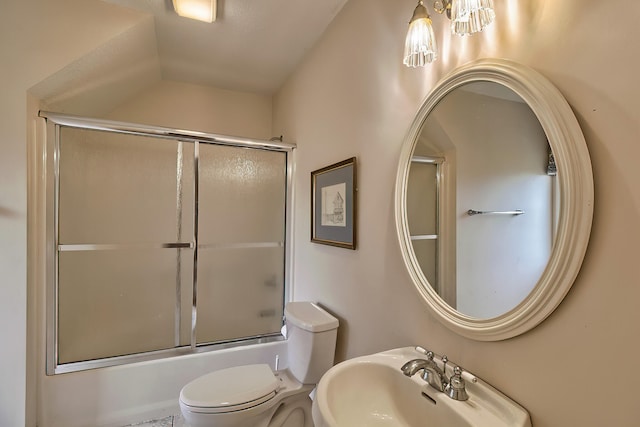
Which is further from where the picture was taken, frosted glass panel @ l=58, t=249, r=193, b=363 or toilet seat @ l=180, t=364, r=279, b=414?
frosted glass panel @ l=58, t=249, r=193, b=363

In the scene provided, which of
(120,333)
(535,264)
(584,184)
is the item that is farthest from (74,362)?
(584,184)

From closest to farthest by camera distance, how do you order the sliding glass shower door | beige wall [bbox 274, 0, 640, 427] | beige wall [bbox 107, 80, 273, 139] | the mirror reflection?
1. beige wall [bbox 274, 0, 640, 427]
2. the mirror reflection
3. the sliding glass shower door
4. beige wall [bbox 107, 80, 273, 139]

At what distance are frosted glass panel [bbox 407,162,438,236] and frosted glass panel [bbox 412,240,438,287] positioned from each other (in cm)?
4

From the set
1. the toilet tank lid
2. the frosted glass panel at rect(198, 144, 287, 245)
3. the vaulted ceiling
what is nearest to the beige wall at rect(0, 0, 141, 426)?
the vaulted ceiling

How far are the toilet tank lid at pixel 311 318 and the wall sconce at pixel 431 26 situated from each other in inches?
49.6

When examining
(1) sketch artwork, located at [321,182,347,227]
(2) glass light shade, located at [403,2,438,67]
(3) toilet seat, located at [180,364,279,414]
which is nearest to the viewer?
(2) glass light shade, located at [403,2,438,67]

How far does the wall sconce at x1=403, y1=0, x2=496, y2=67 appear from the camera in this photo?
2.55 feet

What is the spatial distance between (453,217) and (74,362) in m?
2.30

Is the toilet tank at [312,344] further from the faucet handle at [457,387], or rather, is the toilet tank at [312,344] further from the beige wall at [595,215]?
the faucet handle at [457,387]

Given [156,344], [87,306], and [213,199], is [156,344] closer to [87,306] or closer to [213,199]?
[87,306]

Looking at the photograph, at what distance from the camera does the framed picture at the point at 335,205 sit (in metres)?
1.49

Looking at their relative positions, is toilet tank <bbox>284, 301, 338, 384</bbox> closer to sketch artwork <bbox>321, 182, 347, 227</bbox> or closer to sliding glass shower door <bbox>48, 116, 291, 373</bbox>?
sketch artwork <bbox>321, 182, 347, 227</bbox>

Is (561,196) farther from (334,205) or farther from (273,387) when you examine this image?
(273,387)

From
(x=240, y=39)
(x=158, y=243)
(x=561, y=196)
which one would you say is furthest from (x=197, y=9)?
(x=561, y=196)
